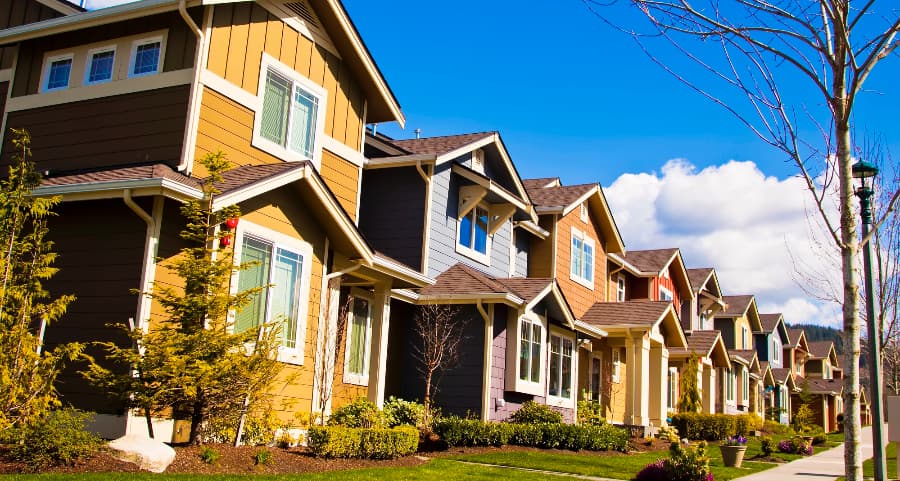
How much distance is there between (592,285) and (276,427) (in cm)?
1727

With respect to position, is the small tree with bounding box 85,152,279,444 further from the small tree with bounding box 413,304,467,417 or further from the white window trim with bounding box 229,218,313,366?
the small tree with bounding box 413,304,467,417

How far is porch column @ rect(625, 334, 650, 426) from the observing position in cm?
2672

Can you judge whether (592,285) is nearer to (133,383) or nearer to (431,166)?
(431,166)

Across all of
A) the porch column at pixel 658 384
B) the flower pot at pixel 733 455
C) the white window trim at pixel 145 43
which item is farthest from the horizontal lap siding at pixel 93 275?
the porch column at pixel 658 384

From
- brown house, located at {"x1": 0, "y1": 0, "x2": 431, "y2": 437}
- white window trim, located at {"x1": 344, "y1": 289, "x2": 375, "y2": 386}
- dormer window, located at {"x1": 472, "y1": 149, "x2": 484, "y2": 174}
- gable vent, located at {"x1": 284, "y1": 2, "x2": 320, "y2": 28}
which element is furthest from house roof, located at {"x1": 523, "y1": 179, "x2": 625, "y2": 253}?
gable vent, located at {"x1": 284, "y1": 2, "x2": 320, "y2": 28}

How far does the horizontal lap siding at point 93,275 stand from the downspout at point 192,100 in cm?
123

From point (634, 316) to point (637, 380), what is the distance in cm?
201

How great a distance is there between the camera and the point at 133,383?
11148 mm

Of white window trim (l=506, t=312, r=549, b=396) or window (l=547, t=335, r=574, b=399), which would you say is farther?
window (l=547, t=335, r=574, b=399)

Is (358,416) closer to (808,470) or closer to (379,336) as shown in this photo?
(379,336)

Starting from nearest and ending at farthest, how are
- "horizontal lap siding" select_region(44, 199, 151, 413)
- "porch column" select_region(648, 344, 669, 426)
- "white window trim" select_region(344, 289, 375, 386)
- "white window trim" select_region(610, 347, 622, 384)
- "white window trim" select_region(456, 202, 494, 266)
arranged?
"horizontal lap siding" select_region(44, 199, 151, 413)
"white window trim" select_region(344, 289, 375, 386)
"white window trim" select_region(456, 202, 494, 266)
"porch column" select_region(648, 344, 669, 426)
"white window trim" select_region(610, 347, 622, 384)

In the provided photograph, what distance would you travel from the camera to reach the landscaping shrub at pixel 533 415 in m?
20.5

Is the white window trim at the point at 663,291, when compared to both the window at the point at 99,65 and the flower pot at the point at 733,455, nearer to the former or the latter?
the flower pot at the point at 733,455

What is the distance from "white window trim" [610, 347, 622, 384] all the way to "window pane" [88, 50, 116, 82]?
771 inches
